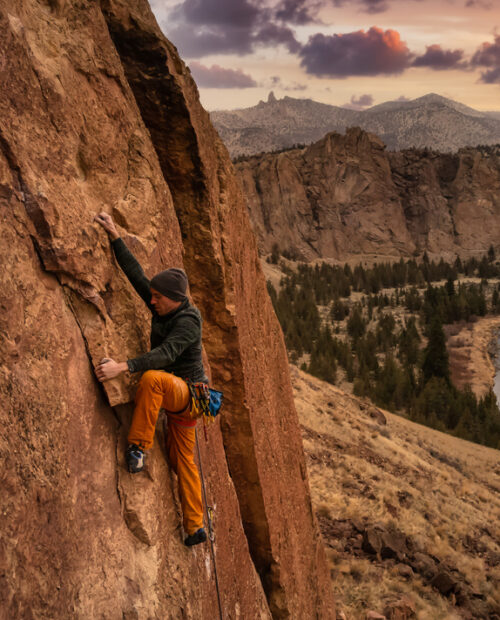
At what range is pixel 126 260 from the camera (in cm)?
380

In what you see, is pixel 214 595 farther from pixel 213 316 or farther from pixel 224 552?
pixel 213 316

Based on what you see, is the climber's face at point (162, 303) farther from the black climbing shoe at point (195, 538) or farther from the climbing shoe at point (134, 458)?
the black climbing shoe at point (195, 538)

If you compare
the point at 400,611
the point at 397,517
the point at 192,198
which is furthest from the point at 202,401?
the point at 397,517

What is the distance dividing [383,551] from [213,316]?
26.8 feet

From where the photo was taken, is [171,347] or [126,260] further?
[126,260]

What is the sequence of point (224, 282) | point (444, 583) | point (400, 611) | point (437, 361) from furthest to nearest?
point (437, 361) → point (444, 583) → point (400, 611) → point (224, 282)

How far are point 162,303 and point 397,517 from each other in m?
12.0

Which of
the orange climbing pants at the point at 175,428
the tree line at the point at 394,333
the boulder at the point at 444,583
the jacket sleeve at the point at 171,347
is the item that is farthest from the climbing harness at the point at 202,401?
the tree line at the point at 394,333

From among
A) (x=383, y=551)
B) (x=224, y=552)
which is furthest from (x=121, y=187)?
(x=383, y=551)

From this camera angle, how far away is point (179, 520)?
151 inches

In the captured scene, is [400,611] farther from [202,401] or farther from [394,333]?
[394,333]

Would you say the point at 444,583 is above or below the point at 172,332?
below

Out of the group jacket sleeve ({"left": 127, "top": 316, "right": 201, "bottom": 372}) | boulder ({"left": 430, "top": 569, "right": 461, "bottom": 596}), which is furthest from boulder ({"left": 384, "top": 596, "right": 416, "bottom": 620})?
jacket sleeve ({"left": 127, "top": 316, "right": 201, "bottom": 372})

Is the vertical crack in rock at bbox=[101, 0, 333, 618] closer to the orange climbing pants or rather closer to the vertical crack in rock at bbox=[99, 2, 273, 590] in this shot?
the vertical crack in rock at bbox=[99, 2, 273, 590]
